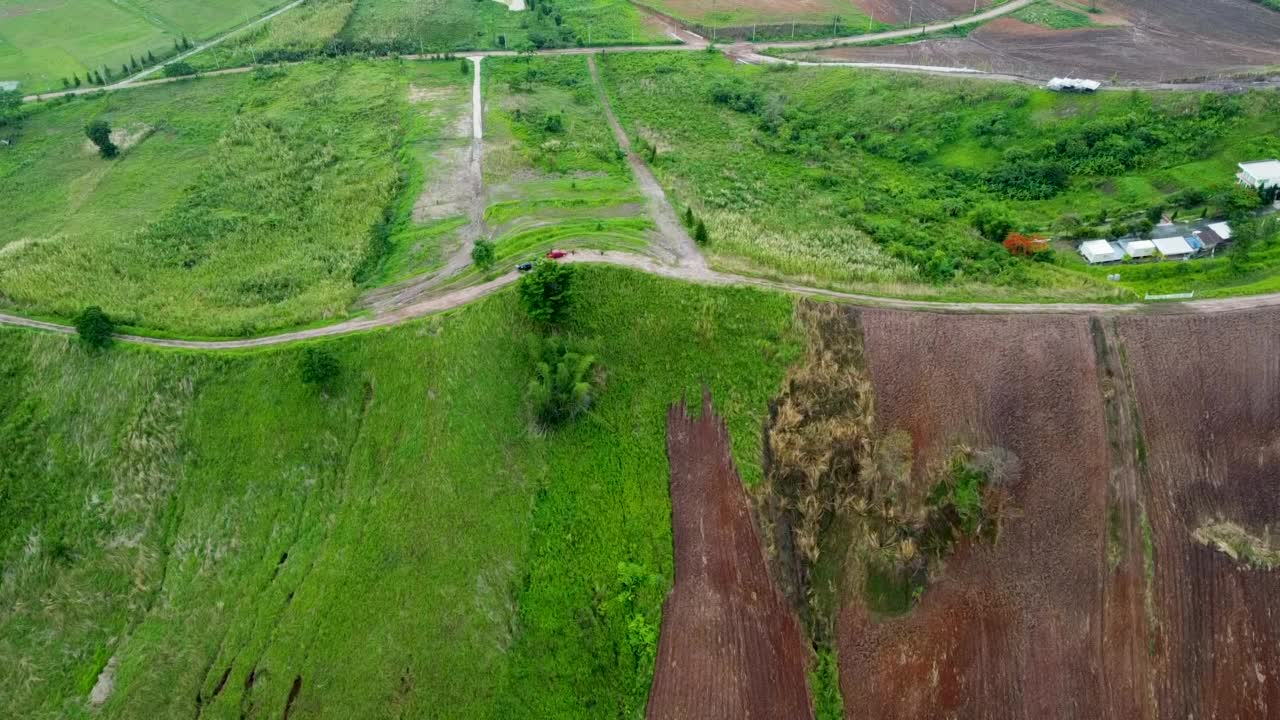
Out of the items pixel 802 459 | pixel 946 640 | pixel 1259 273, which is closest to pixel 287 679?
→ pixel 802 459

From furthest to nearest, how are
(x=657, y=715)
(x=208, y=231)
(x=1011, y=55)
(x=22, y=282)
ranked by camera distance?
1. (x=1011, y=55)
2. (x=208, y=231)
3. (x=22, y=282)
4. (x=657, y=715)

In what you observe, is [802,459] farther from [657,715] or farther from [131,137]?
[131,137]

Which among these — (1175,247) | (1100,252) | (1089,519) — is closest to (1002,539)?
(1089,519)

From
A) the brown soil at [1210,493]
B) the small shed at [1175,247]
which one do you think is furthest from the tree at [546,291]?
the small shed at [1175,247]

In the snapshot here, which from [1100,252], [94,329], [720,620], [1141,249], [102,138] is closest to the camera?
[720,620]

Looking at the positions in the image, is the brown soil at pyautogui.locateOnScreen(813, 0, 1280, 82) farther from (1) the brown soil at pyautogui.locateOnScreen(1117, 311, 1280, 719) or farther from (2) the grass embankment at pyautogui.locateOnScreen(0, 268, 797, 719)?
(2) the grass embankment at pyautogui.locateOnScreen(0, 268, 797, 719)

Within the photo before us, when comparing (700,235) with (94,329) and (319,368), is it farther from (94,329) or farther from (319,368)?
(94,329)
